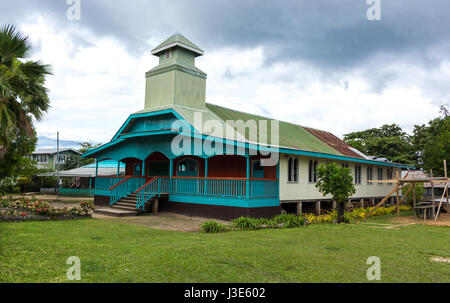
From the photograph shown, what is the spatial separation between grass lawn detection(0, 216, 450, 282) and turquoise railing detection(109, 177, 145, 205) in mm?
7020

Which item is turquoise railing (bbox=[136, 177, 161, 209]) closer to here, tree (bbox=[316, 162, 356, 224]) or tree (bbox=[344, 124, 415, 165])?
tree (bbox=[316, 162, 356, 224])

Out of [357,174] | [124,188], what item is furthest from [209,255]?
[357,174]

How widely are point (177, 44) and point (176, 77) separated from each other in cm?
195

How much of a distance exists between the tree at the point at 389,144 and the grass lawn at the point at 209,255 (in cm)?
3363

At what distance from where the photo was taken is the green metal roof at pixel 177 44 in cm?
2045

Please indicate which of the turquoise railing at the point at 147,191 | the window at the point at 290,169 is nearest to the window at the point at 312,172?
the window at the point at 290,169

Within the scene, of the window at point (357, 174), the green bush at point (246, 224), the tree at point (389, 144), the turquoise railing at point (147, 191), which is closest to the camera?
the green bush at point (246, 224)

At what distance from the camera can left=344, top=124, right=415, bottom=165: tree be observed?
43531 mm

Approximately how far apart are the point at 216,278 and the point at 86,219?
1016 cm

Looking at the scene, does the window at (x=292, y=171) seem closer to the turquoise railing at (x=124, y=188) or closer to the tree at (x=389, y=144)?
the turquoise railing at (x=124, y=188)

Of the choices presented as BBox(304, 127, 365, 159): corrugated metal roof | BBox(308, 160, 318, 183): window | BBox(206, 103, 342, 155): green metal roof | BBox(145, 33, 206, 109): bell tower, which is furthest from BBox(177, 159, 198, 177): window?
BBox(304, 127, 365, 159): corrugated metal roof
